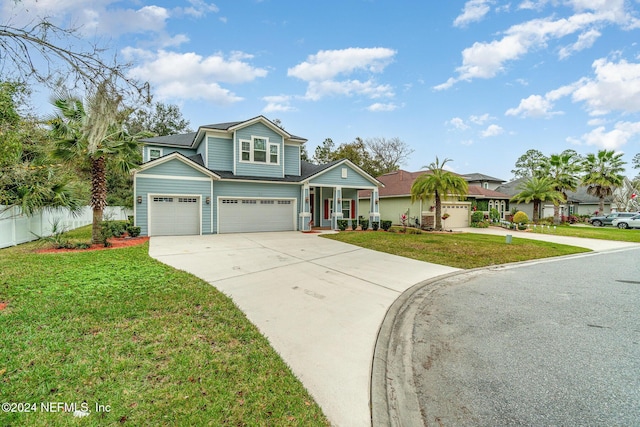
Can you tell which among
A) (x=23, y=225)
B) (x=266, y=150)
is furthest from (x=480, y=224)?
(x=23, y=225)

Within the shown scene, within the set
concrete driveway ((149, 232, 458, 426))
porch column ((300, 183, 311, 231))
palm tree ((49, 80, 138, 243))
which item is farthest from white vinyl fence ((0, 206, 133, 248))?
porch column ((300, 183, 311, 231))

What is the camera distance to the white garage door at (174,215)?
47.4ft

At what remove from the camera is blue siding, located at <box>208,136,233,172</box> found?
1672cm

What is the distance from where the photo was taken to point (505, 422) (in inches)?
96.6

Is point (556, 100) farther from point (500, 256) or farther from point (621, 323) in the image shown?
point (621, 323)

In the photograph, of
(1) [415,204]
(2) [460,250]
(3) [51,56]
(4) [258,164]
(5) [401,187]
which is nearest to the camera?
(3) [51,56]

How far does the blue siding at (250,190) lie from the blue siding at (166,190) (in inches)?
18.9

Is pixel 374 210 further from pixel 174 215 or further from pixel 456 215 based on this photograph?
pixel 174 215

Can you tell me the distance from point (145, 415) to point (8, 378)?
62.5 inches

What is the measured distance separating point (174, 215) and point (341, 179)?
10.2 metres

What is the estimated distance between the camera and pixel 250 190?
1689 cm

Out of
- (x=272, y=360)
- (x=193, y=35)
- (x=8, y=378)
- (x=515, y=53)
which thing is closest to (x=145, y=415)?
(x=272, y=360)

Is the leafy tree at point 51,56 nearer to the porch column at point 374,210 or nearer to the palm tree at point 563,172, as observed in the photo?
the porch column at point 374,210

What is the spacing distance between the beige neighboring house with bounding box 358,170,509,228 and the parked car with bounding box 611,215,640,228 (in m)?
10.8
